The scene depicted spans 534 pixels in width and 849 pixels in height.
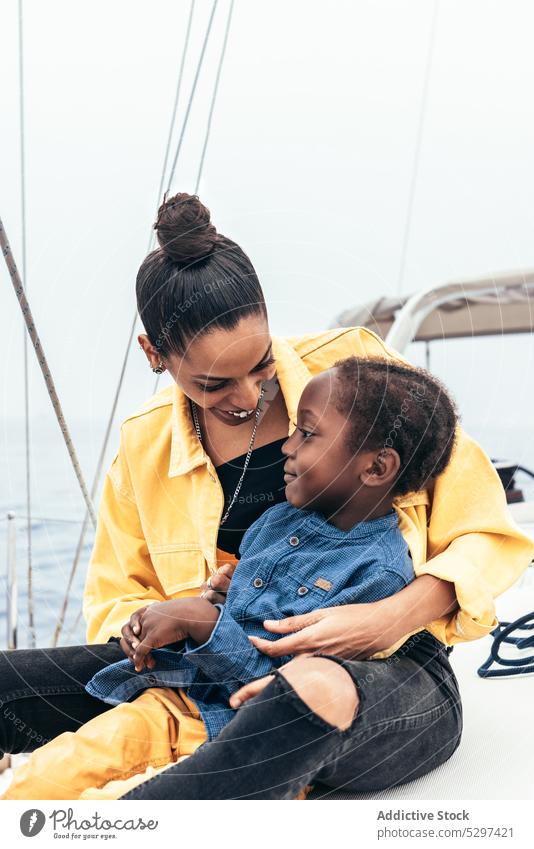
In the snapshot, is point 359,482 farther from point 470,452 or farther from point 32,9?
point 32,9

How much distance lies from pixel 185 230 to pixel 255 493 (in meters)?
0.29

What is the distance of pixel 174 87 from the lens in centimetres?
110

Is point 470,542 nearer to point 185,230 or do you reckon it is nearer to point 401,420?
point 401,420

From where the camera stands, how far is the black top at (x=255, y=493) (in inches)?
38.8

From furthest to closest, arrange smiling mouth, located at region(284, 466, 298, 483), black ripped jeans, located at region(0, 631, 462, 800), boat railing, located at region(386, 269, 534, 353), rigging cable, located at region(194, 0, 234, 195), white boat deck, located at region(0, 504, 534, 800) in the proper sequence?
boat railing, located at region(386, 269, 534, 353)
rigging cable, located at region(194, 0, 234, 195)
smiling mouth, located at region(284, 466, 298, 483)
white boat deck, located at region(0, 504, 534, 800)
black ripped jeans, located at region(0, 631, 462, 800)

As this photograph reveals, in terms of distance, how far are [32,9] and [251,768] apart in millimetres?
968

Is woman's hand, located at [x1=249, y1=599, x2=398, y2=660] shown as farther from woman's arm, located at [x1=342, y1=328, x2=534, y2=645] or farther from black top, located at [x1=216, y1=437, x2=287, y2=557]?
black top, located at [x1=216, y1=437, x2=287, y2=557]

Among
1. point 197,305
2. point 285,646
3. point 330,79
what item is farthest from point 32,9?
point 285,646

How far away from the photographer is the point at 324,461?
0.91 meters

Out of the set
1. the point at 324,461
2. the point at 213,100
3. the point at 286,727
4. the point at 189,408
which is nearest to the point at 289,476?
the point at 324,461

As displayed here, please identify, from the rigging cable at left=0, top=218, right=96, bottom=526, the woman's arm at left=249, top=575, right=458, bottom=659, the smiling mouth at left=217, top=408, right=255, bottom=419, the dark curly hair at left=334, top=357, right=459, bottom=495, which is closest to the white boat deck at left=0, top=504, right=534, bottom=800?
the woman's arm at left=249, top=575, right=458, bottom=659

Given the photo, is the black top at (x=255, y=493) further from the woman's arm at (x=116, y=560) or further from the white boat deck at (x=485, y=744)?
the white boat deck at (x=485, y=744)

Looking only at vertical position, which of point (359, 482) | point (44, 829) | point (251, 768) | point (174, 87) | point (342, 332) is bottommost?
point (44, 829)

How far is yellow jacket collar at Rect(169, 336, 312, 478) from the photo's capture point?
98 cm
